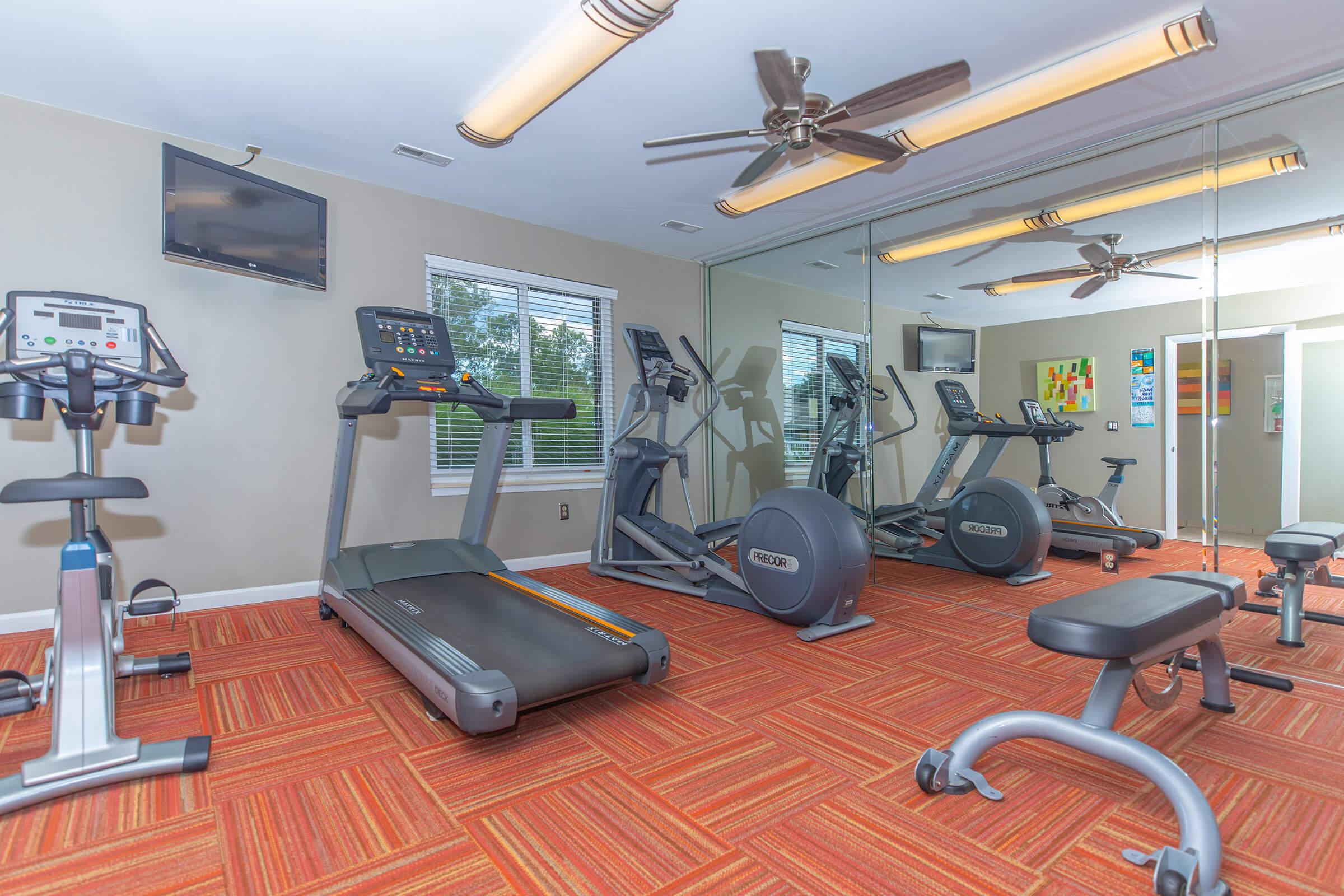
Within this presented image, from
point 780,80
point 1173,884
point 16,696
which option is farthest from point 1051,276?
point 16,696

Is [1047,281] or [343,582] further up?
[1047,281]

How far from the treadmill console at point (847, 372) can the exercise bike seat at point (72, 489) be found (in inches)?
151

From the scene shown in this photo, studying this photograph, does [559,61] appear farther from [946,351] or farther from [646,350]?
[946,351]

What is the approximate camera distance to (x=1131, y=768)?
1580mm

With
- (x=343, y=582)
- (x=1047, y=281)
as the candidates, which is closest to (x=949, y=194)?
(x=1047, y=281)

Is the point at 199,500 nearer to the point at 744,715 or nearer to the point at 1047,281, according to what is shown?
the point at 744,715

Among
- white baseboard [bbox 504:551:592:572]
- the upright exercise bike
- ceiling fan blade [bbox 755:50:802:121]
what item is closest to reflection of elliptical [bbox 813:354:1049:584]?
white baseboard [bbox 504:551:592:572]

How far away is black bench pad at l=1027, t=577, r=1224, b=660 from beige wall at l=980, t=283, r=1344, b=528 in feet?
5.31

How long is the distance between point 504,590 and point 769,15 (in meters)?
2.68

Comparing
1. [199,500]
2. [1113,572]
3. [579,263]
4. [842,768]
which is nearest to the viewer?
[842,768]

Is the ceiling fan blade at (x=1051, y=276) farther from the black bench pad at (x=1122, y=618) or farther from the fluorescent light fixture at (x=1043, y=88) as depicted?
the black bench pad at (x=1122, y=618)

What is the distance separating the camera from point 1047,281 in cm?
357

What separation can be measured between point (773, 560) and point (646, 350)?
5.82 feet

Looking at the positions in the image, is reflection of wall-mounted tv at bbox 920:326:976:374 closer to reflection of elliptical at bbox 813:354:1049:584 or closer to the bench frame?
reflection of elliptical at bbox 813:354:1049:584
